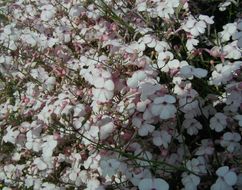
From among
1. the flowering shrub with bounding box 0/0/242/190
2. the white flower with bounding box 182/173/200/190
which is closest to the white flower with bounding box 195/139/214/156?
the flowering shrub with bounding box 0/0/242/190

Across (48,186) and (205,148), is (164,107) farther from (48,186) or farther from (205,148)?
(48,186)

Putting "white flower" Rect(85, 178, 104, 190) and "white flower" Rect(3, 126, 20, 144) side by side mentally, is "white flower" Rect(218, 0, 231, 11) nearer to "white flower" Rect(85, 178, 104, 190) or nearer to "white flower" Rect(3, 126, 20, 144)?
"white flower" Rect(85, 178, 104, 190)

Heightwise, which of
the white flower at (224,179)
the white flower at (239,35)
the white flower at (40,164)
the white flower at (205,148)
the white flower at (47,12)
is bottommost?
the white flower at (224,179)

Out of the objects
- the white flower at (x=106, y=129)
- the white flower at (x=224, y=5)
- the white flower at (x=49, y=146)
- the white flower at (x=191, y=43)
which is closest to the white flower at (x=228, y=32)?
the white flower at (x=191, y=43)

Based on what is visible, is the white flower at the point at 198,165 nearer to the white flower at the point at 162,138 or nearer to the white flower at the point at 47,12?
the white flower at the point at 162,138

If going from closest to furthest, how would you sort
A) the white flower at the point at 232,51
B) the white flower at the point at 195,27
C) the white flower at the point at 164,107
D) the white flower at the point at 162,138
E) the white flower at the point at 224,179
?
the white flower at the point at 224,179 < the white flower at the point at 164,107 < the white flower at the point at 162,138 < the white flower at the point at 232,51 < the white flower at the point at 195,27

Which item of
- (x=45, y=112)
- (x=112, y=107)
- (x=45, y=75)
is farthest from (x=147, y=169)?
(x=45, y=75)

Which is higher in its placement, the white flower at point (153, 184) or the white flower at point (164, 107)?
the white flower at point (164, 107)
